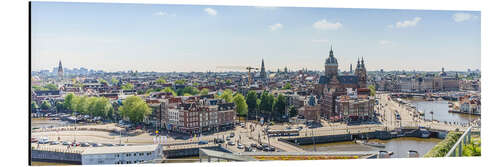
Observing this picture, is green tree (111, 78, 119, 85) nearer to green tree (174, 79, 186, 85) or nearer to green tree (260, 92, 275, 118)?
green tree (174, 79, 186, 85)

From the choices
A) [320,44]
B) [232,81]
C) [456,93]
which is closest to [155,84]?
[232,81]

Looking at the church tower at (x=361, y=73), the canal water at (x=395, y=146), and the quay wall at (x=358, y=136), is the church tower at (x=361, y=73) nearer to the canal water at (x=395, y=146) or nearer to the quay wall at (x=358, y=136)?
the quay wall at (x=358, y=136)

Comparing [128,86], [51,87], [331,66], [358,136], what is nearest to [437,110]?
[358,136]

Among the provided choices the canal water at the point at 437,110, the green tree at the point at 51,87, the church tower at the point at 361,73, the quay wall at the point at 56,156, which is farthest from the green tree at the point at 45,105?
the canal water at the point at 437,110

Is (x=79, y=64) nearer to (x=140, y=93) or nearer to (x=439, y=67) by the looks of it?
(x=140, y=93)

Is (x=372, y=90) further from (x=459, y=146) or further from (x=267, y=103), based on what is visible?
(x=459, y=146)

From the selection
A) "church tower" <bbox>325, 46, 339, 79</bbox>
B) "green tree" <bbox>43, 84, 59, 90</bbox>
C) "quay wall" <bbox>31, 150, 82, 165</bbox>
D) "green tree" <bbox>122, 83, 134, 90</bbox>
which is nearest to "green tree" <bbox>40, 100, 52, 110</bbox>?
"green tree" <bbox>43, 84, 59, 90</bbox>
